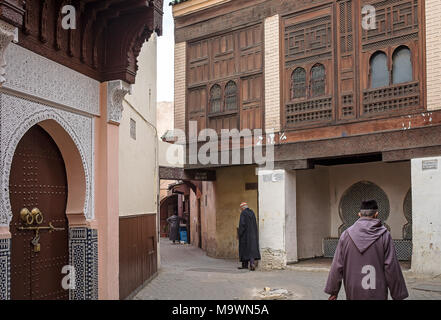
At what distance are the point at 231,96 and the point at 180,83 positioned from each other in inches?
67.0

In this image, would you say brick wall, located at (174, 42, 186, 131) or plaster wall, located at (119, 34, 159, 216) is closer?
plaster wall, located at (119, 34, 159, 216)

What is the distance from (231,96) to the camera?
13.7 meters

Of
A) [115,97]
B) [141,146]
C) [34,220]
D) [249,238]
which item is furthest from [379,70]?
[34,220]

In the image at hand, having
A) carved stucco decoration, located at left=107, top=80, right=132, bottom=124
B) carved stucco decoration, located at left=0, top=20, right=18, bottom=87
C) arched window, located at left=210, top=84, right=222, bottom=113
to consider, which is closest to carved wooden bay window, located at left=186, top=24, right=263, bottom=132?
arched window, located at left=210, top=84, right=222, bottom=113

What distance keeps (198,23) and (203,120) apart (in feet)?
8.36

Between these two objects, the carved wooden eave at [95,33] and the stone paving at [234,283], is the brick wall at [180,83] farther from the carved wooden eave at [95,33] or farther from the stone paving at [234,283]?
the carved wooden eave at [95,33]

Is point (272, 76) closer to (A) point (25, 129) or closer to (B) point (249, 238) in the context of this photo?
(B) point (249, 238)

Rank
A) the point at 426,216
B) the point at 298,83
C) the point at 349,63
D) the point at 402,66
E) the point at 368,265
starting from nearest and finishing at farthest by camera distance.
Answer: the point at 368,265, the point at 426,216, the point at 402,66, the point at 349,63, the point at 298,83

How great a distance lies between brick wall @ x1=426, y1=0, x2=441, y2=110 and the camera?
1050 cm

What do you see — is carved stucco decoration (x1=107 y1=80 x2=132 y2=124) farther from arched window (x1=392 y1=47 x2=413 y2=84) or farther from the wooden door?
arched window (x1=392 y1=47 x2=413 y2=84)

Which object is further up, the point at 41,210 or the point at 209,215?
the point at 41,210

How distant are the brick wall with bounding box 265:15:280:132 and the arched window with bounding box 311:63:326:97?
86cm

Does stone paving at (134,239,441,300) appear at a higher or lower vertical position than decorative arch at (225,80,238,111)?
lower
